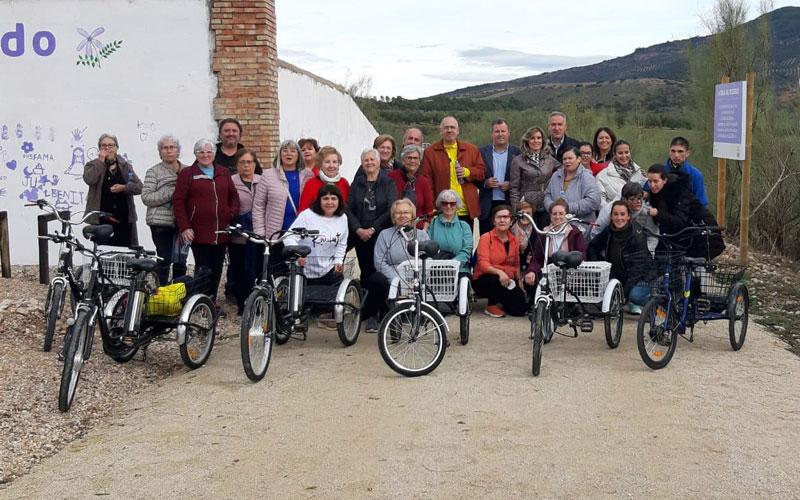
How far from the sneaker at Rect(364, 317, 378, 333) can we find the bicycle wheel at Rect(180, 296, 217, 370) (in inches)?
71.1

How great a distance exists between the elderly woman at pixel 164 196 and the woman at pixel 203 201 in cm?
21

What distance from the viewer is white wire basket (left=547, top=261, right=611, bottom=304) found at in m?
8.26

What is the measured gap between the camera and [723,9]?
19.1 m

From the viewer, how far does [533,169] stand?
10.5 m

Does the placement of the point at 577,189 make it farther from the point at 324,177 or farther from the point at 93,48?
the point at 93,48

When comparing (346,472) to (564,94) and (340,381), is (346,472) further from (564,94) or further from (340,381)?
(564,94)

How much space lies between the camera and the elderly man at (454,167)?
10531 millimetres

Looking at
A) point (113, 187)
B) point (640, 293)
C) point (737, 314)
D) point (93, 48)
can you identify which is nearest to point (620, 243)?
point (640, 293)

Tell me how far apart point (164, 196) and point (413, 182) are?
8.30 feet

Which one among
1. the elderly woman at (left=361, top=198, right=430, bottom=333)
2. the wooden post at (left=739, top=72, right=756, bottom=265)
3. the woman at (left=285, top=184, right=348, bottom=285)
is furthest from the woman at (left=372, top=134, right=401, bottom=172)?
the wooden post at (left=739, top=72, right=756, bottom=265)

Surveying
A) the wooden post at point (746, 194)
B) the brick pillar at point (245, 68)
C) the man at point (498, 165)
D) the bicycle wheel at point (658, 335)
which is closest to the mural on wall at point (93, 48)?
the brick pillar at point (245, 68)

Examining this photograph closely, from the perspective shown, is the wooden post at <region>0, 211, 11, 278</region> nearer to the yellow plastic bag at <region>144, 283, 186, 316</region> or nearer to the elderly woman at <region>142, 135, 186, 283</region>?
the elderly woman at <region>142, 135, 186, 283</region>

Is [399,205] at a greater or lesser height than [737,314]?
greater

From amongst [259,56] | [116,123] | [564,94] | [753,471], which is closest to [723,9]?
[259,56]
